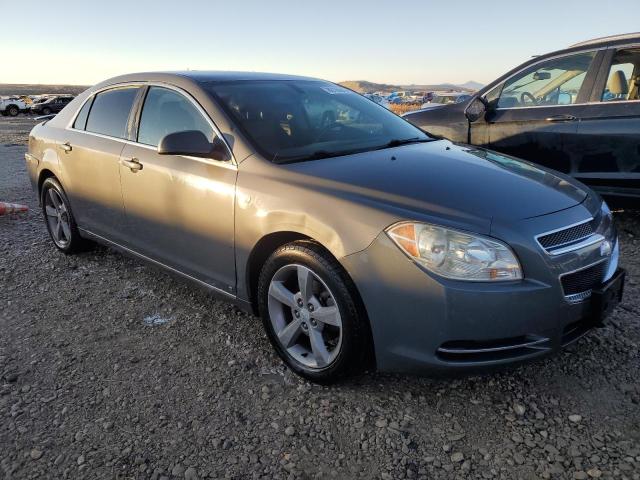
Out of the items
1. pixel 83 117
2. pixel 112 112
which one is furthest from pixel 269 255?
pixel 83 117

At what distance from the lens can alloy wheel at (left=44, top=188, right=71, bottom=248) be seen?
4.63m

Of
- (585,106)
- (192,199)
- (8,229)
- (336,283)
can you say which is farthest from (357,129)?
(8,229)

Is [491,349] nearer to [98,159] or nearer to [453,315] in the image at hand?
[453,315]

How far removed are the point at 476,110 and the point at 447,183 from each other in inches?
120

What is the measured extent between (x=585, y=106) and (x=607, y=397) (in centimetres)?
320

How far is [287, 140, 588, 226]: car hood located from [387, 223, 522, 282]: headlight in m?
0.11

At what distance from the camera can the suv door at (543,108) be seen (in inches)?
190

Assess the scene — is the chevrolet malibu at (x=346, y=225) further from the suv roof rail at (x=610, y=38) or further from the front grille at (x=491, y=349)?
the suv roof rail at (x=610, y=38)

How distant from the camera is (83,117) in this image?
4352 millimetres

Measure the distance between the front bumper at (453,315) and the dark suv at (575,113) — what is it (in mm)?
2743

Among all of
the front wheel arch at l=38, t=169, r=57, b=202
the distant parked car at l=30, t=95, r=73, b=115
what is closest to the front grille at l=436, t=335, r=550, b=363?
the front wheel arch at l=38, t=169, r=57, b=202

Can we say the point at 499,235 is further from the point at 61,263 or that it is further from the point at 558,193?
the point at 61,263

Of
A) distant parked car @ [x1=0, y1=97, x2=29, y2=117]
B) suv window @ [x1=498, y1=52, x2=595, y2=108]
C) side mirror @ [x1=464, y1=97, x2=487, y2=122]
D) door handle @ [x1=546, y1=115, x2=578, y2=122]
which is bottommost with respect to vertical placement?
door handle @ [x1=546, y1=115, x2=578, y2=122]

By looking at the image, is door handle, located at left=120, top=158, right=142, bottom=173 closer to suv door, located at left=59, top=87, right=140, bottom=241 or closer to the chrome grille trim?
suv door, located at left=59, top=87, right=140, bottom=241
